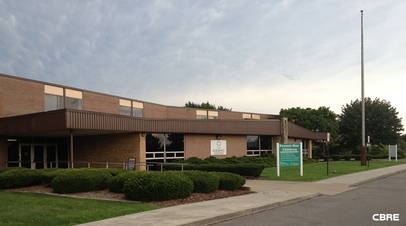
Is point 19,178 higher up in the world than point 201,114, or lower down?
lower down

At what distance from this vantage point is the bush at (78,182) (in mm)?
14914

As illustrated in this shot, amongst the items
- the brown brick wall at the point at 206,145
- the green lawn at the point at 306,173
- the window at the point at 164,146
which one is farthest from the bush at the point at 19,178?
the brown brick wall at the point at 206,145

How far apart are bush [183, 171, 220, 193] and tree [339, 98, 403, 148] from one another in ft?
187

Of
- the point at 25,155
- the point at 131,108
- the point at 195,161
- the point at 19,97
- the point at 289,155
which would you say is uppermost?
the point at 19,97

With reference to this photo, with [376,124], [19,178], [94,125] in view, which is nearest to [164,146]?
[94,125]

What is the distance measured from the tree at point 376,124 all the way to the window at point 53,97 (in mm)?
50974

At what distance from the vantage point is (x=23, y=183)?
17250 millimetres

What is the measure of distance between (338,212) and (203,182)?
16.1 ft

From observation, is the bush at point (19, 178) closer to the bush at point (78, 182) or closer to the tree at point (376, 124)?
the bush at point (78, 182)

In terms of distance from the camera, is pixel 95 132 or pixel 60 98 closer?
pixel 95 132

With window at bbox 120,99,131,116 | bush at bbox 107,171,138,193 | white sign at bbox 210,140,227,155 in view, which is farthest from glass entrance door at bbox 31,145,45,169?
bush at bbox 107,171,138,193

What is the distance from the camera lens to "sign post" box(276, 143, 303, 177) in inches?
908

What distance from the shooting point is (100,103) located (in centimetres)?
3347

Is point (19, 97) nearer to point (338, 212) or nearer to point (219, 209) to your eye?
point (219, 209)
